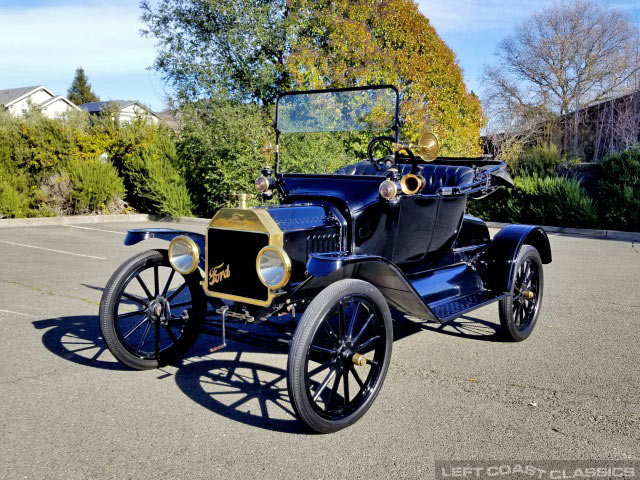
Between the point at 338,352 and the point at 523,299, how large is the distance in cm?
243

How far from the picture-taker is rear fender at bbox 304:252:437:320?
10.0 feet

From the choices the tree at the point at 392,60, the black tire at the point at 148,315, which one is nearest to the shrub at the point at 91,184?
the tree at the point at 392,60

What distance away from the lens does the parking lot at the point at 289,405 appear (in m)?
2.74

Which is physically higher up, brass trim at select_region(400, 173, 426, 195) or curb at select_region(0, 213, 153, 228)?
brass trim at select_region(400, 173, 426, 195)

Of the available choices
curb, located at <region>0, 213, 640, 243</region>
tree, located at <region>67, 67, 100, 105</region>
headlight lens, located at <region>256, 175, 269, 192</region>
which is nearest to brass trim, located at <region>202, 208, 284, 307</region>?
headlight lens, located at <region>256, 175, 269, 192</region>

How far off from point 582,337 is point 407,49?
1358 cm

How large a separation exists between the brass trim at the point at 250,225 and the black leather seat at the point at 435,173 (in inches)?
56.3

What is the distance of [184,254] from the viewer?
3740 millimetres

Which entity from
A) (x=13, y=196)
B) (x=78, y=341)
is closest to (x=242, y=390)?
(x=78, y=341)

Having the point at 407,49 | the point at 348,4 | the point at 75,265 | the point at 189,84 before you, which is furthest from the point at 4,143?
the point at 407,49

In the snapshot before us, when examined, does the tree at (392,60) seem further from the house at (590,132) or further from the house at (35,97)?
the house at (35,97)

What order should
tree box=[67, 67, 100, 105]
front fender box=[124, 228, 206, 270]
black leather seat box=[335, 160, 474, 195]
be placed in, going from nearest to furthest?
1. front fender box=[124, 228, 206, 270]
2. black leather seat box=[335, 160, 474, 195]
3. tree box=[67, 67, 100, 105]

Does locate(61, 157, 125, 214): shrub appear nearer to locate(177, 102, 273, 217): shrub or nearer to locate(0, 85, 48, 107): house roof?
locate(177, 102, 273, 217): shrub

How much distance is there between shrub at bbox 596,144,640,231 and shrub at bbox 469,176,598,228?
31 cm
